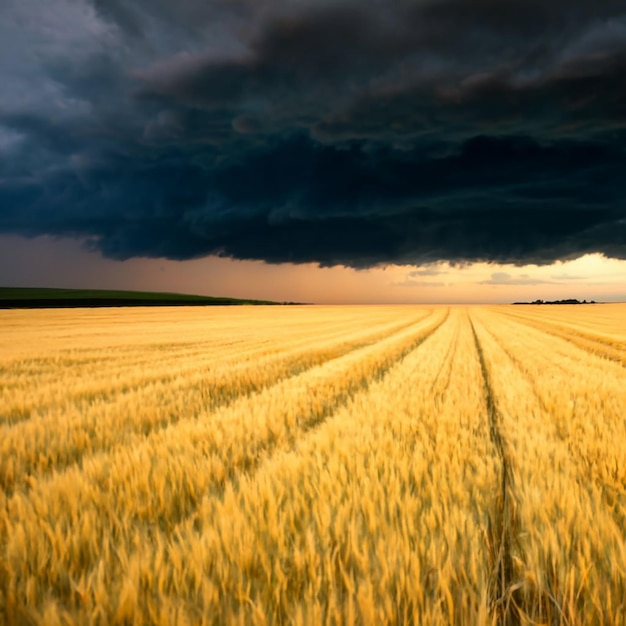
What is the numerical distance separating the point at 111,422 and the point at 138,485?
2.76 meters

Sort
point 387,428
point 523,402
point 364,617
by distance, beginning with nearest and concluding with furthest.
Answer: point 364,617
point 387,428
point 523,402

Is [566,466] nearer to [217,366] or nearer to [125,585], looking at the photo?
[125,585]

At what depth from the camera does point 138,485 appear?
3.33 metres

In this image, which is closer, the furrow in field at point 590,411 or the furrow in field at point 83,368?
the furrow in field at point 590,411

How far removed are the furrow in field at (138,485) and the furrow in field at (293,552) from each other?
0.02 meters

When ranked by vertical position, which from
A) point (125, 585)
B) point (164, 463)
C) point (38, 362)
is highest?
point (125, 585)

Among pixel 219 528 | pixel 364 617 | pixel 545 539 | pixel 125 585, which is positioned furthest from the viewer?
pixel 219 528

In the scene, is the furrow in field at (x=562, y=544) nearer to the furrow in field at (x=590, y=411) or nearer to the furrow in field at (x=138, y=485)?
the furrow in field at (x=590, y=411)

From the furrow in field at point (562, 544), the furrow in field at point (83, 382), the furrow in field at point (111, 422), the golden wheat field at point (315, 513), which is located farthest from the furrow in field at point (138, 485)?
the furrow in field at point (83, 382)

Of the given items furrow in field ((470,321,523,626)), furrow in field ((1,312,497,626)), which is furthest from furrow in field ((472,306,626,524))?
furrow in field ((1,312,497,626))

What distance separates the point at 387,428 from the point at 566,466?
1.93 metres

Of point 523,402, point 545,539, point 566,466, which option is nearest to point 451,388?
point 523,402

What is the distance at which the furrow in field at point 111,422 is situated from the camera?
4328mm

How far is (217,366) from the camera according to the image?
11891 millimetres
